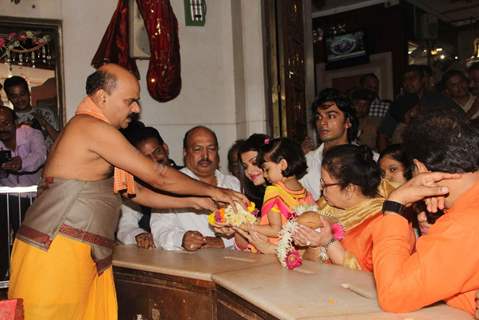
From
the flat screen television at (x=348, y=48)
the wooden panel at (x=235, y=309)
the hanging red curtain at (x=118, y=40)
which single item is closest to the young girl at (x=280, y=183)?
the wooden panel at (x=235, y=309)

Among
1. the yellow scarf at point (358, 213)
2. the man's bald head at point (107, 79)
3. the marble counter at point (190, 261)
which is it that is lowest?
the marble counter at point (190, 261)

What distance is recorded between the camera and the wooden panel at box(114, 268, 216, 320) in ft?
9.50

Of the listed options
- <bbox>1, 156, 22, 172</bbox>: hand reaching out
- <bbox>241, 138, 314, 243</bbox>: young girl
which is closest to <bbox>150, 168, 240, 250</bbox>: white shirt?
<bbox>241, 138, 314, 243</bbox>: young girl

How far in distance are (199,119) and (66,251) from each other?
3.57 m

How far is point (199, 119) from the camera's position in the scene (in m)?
6.37

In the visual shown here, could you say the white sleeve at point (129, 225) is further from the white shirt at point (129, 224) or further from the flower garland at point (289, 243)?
the flower garland at point (289, 243)

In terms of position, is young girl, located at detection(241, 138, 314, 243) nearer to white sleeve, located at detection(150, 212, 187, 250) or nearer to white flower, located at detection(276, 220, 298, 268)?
white flower, located at detection(276, 220, 298, 268)

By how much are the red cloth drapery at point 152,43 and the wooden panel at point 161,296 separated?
292 cm

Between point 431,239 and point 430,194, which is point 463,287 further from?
point 430,194

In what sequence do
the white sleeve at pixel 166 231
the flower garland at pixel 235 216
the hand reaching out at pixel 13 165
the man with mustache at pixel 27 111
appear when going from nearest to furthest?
the flower garland at pixel 235 216, the white sleeve at pixel 166 231, the hand reaching out at pixel 13 165, the man with mustache at pixel 27 111

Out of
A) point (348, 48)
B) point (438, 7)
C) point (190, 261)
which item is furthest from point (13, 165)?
point (438, 7)

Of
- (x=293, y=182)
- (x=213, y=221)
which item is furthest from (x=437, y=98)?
(x=213, y=221)

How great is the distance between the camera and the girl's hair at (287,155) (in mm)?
3482

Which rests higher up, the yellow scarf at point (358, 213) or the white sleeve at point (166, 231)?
the yellow scarf at point (358, 213)
